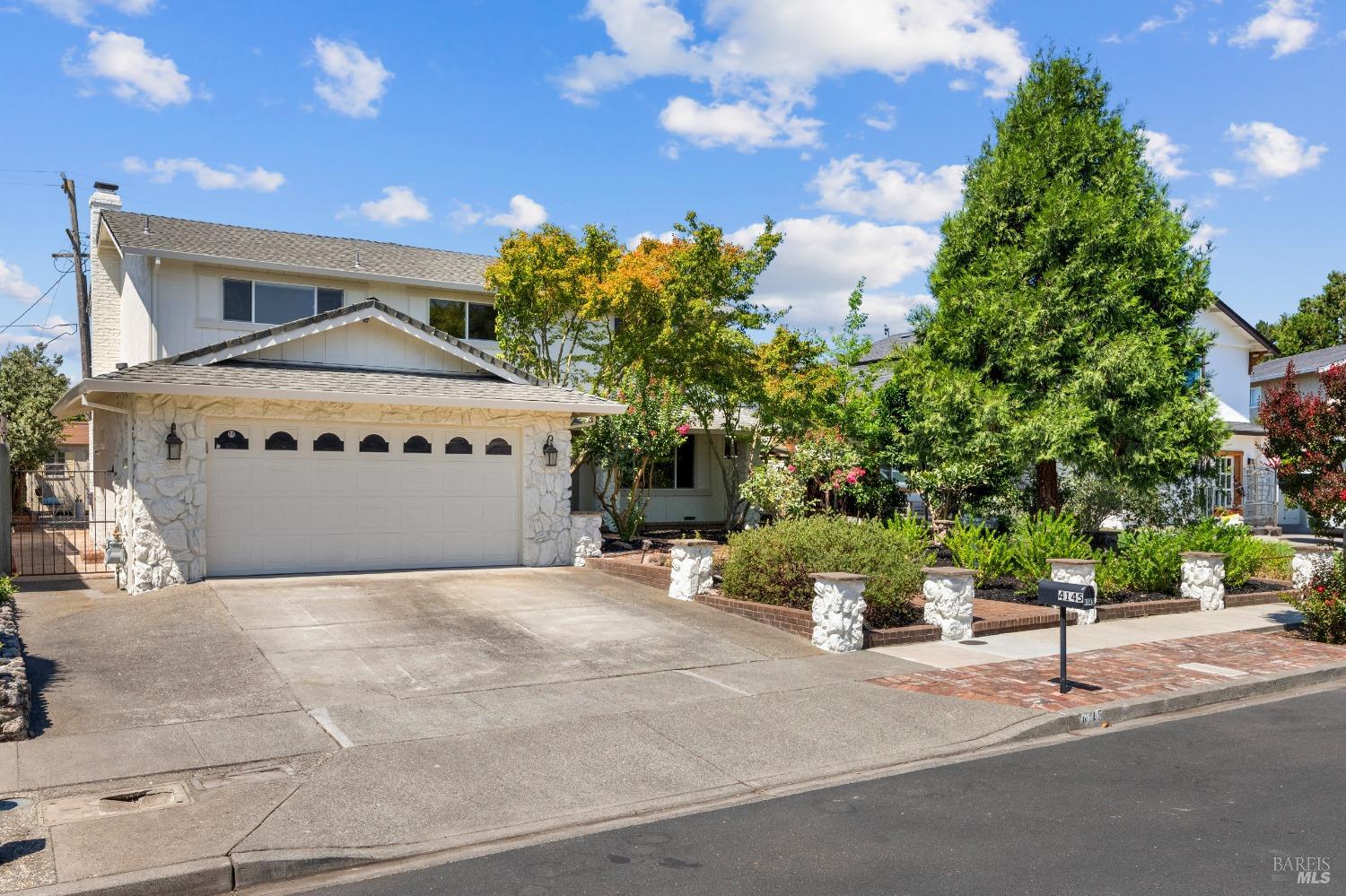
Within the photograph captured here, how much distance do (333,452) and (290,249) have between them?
979 centimetres

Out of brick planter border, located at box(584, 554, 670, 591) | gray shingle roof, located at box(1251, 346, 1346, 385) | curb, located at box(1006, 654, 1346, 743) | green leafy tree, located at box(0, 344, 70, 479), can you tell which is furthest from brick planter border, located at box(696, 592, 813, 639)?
gray shingle roof, located at box(1251, 346, 1346, 385)

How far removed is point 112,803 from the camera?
620 centimetres

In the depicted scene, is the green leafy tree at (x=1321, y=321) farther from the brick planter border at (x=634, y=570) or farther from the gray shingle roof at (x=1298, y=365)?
the brick planter border at (x=634, y=570)

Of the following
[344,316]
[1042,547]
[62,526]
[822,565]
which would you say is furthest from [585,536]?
[62,526]

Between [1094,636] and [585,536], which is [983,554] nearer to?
[1094,636]

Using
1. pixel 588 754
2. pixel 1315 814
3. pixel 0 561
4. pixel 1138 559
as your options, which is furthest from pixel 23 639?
pixel 1138 559

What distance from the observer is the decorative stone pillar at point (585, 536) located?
54.5 ft

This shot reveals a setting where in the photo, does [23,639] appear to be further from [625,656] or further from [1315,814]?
[1315,814]

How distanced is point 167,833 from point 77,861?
505mm

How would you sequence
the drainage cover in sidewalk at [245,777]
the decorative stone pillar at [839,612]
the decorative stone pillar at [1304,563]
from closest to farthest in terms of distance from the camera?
the drainage cover in sidewalk at [245,777], the decorative stone pillar at [839,612], the decorative stone pillar at [1304,563]

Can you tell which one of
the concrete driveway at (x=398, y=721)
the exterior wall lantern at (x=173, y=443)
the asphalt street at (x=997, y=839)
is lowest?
the asphalt street at (x=997, y=839)

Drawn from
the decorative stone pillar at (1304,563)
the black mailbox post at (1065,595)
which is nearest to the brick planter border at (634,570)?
the black mailbox post at (1065,595)

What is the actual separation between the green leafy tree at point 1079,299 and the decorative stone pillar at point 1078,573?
2.90 m

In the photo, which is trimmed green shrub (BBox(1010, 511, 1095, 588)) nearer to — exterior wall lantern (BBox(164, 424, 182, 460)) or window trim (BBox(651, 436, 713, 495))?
window trim (BBox(651, 436, 713, 495))
